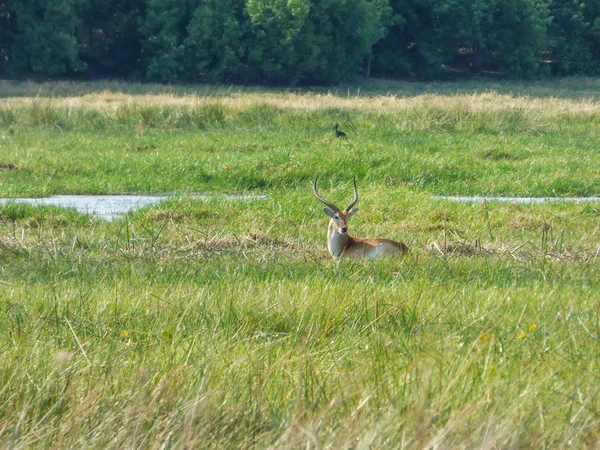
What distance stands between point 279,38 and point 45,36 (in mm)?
15323

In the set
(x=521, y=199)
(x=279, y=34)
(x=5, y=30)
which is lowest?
(x=5, y=30)

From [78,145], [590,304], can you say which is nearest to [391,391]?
[590,304]

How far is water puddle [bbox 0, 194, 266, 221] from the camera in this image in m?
12.2

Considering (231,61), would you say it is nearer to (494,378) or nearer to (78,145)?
(78,145)

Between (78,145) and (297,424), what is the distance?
53.2 ft

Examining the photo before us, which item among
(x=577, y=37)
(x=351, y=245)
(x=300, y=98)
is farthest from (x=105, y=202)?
(x=577, y=37)

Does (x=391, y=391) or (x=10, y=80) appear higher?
(x=391, y=391)

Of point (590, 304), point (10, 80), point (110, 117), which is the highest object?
point (590, 304)

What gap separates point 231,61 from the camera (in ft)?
190

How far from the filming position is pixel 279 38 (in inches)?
2312

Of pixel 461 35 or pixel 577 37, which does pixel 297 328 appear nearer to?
pixel 461 35

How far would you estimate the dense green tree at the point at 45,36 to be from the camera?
54.9 metres

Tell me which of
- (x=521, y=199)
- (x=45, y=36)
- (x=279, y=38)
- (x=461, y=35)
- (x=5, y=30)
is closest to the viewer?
(x=521, y=199)

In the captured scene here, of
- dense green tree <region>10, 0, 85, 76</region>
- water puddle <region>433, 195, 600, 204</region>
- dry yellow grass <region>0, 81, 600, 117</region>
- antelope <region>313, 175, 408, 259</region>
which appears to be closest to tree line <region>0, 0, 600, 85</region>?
dense green tree <region>10, 0, 85, 76</region>
